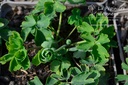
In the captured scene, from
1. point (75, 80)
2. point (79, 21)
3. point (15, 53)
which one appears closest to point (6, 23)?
point (15, 53)

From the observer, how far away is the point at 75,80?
1576mm

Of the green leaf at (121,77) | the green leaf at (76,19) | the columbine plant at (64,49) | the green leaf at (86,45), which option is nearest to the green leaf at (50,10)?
the columbine plant at (64,49)

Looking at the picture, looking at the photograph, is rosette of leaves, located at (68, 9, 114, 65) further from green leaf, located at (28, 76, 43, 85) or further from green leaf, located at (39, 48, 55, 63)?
green leaf, located at (28, 76, 43, 85)

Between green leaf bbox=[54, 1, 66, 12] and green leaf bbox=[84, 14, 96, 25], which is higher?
green leaf bbox=[54, 1, 66, 12]

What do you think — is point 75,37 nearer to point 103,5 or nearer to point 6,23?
point 103,5

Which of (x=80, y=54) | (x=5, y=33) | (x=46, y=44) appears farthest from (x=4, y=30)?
(x=80, y=54)

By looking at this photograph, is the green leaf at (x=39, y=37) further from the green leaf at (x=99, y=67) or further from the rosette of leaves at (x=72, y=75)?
the green leaf at (x=99, y=67)

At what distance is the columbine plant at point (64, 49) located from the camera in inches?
62.7

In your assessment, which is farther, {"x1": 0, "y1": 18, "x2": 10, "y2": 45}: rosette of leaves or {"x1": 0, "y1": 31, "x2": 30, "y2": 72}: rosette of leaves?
{"x1": 0, "y1": 18, "x2": 10, "y2": 45}: rosette of leaves

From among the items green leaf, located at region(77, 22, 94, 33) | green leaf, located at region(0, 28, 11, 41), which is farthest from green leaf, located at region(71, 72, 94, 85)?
green leaf, located at region(0, 28, 11, 41)

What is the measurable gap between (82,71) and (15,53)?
1.07ft

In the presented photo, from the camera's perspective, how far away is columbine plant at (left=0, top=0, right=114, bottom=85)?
159 centimetres

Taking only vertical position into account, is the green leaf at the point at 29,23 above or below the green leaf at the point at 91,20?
above

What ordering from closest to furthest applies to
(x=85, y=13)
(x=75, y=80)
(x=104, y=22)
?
(x=75, y=80) → (x=104, y=22) → (x=85, y=13)
